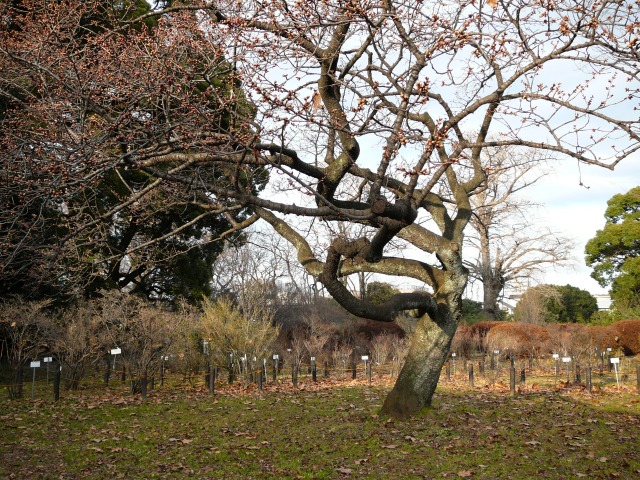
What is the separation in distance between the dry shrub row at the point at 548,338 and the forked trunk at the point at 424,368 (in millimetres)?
10543

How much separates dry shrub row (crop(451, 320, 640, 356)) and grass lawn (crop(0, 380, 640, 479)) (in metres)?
7.28

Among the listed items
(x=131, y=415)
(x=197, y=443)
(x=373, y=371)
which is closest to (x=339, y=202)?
(x=197, y=443)

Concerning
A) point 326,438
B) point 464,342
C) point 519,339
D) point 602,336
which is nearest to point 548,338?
point 519,339

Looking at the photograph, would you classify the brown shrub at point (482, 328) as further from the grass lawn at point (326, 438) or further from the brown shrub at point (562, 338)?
the grass lawn at point (326, 438)

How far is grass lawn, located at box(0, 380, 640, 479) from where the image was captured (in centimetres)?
620

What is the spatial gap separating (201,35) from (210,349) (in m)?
9.04

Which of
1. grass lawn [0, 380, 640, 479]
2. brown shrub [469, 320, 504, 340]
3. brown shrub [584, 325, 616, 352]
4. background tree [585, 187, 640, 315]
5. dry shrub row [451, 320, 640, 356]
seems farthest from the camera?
background tree [585, 187, 640, 315]

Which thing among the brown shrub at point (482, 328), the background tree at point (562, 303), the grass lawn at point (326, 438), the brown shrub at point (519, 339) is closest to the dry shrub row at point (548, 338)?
the brown shrub at point (519, 339)

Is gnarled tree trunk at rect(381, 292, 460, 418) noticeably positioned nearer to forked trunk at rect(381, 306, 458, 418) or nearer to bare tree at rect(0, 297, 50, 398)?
forked trunk at rect(381, 306, 458, 418)

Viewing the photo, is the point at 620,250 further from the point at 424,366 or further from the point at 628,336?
the point at 424,366

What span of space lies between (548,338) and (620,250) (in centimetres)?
1309

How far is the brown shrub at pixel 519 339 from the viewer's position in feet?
60.9

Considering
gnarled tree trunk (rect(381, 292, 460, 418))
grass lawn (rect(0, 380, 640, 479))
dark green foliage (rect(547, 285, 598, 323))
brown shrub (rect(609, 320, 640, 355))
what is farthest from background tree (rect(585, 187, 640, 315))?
gnarled tree trunk (rect(381, 292, 460, 418))

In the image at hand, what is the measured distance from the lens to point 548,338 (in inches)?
738
